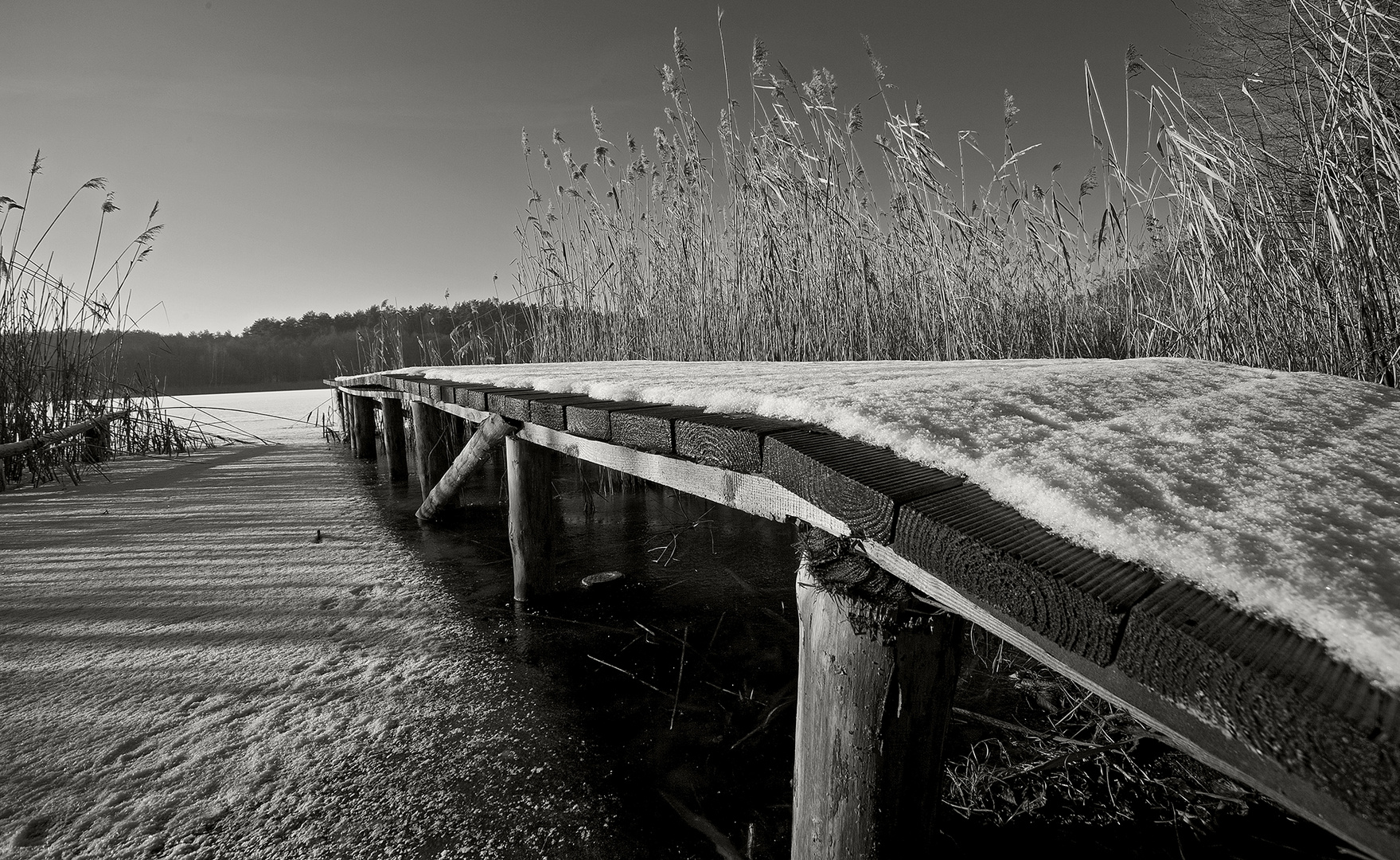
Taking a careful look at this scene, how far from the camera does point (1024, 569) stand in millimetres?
522

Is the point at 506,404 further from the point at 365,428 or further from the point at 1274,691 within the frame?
the point at 365,428

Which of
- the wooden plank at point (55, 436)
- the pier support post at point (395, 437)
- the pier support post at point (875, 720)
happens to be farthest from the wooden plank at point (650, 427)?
the wooden plank at point (55, 436)

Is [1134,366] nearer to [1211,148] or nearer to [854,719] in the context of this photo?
[854,719]

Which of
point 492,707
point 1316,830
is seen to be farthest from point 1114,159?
point 492,707

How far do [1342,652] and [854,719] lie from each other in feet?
1.63

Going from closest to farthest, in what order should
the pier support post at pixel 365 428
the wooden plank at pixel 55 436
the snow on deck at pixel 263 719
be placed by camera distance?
the snow on deck at pixel 263 719, the wooden plank at pixel 55 436, the pier support post at pixel 365 428

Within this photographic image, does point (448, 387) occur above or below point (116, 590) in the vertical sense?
above

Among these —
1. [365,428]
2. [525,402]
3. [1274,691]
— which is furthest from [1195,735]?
[365,428]

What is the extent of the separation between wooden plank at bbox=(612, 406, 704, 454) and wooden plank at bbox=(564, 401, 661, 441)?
4cm

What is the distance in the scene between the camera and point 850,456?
2.54 feet

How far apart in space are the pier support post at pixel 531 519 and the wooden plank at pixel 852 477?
1585mm

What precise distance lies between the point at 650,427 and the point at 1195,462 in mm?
785

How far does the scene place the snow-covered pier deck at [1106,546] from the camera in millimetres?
392

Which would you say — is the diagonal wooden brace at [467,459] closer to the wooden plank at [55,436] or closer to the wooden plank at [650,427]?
the wooden plank at [650,427]
